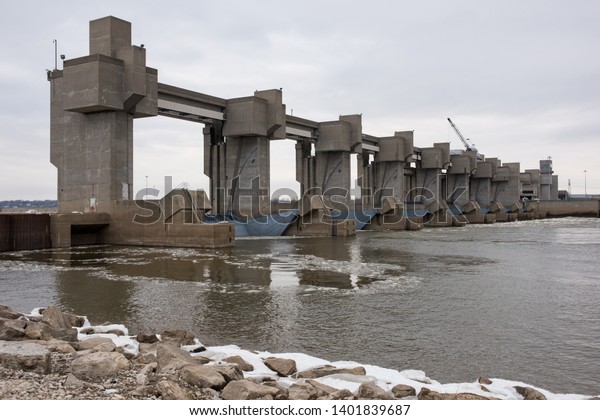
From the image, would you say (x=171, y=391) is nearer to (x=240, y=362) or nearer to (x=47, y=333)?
(x=240, y=362)

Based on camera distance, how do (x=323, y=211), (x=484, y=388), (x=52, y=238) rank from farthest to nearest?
(x=323, y=211)
(x=52, y=238)
(x=484, y=388)

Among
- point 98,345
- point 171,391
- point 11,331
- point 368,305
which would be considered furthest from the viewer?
point 368,305

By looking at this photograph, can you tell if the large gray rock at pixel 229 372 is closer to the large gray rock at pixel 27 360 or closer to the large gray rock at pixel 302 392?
the large gray rock at pixel 302 392

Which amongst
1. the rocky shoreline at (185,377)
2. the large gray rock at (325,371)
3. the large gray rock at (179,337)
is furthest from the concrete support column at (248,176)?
the large gray rock at (325,371)

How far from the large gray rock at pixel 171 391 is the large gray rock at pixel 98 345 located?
2.25m

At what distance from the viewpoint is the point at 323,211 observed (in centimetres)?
4812

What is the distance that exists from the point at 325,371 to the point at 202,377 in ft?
6.32

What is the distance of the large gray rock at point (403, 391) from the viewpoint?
6594mm

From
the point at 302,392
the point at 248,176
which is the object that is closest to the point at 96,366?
the point at 302,392

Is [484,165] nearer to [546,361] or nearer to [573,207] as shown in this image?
[573,207]

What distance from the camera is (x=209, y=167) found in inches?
2034

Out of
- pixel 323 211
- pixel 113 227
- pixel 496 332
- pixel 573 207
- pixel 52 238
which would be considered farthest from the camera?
pixel 573 207

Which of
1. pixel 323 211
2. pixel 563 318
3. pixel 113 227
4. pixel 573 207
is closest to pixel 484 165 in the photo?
pixel 573 207

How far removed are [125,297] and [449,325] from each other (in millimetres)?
8724
